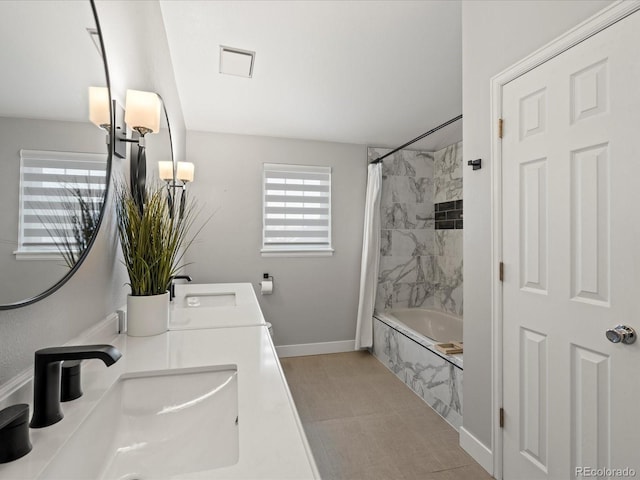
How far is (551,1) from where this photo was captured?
4.42 feet

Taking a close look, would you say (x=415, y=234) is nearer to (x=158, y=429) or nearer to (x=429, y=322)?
(x=429, y=322)

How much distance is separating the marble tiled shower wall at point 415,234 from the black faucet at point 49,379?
3.27 metres

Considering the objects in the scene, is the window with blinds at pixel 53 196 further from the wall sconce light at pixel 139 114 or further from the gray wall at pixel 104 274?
the wall sconce light at pixel 139 114

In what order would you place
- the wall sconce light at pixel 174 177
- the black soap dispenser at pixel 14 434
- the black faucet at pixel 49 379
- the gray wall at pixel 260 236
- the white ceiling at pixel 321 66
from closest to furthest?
1. the black soap dispenser at pixel 14 434
2. the black faucet at pixel 49 379
3. the white ceiling at pixel 321 66
4. the wall sconce light at pixel 174 177
5. the gray wall at pixel 260 236

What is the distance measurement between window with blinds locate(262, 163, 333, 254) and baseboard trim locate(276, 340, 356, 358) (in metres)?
1.05

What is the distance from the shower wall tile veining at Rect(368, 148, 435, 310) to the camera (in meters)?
3.70

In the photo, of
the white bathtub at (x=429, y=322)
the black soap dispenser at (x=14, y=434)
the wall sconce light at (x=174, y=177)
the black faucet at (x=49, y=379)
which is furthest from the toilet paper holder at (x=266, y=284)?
the black soap dispenser at (x=14, y=434)

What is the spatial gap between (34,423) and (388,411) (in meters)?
2.27

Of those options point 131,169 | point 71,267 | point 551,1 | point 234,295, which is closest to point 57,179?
point 71,267

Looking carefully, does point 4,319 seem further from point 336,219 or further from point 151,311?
point 336,219

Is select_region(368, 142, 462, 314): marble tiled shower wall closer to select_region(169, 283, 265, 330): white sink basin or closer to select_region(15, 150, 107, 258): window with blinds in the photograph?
select_region(169, 283, 265, 330): white sink basin

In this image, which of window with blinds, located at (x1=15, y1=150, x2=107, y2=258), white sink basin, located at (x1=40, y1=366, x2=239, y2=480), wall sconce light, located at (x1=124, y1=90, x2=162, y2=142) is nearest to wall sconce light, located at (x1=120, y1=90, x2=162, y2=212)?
wall sconce light, located at (x1=124, y1=90, x2=162, y2=142)

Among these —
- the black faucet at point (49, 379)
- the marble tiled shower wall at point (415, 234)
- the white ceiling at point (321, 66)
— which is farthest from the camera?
the marble tiled shower wall at point (415, 234)

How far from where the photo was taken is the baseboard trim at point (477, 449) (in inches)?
66.2
